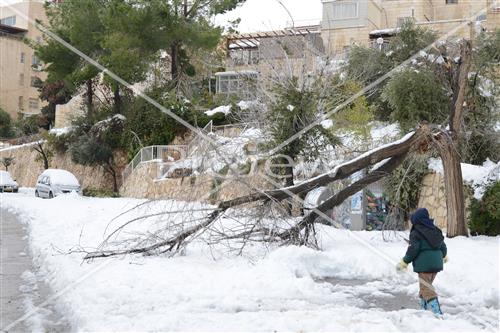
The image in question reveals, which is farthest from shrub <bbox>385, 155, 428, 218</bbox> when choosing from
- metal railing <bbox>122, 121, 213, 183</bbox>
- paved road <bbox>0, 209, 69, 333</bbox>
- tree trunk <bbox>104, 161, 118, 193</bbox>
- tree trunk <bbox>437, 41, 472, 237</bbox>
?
tree trunk <bbox>104, 161, 118, 193</bbox>

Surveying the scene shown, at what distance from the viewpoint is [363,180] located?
41.9 feet

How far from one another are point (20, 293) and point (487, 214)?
10842 millimetres

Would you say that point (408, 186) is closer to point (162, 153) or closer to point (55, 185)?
point (162, 153)

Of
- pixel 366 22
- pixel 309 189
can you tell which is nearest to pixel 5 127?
pixel 366 22

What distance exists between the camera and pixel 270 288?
8.25 metres

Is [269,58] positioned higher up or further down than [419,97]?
higher up

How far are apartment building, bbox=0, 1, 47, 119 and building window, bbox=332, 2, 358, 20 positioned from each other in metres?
39.9

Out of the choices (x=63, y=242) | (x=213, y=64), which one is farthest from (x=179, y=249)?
(x=213, y=64)

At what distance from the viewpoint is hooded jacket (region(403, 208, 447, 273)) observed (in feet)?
23.8

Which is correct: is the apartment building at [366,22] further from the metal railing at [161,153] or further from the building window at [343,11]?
the metal railing at [161,153]

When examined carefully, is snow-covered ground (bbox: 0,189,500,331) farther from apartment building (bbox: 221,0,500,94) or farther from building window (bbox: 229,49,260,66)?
building window (bbox: 229,49,260,66)

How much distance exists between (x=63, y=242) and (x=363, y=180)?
684cm

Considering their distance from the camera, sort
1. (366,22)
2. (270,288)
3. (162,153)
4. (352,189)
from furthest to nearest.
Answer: (366,22)
(162,153)
(352,189)
(270,288)

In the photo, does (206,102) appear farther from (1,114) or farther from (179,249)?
(1,114)
